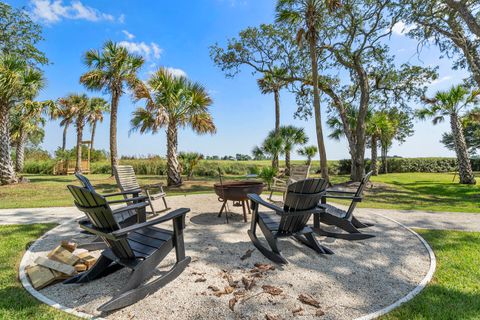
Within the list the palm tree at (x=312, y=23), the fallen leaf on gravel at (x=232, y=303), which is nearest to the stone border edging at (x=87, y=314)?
the fallen leaf on gravel at (x=232, y=303)

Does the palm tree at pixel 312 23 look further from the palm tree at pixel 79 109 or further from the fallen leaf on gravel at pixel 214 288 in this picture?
the palm tree at pixel 79 109

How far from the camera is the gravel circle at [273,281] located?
226 cm

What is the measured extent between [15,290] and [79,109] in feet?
64.0

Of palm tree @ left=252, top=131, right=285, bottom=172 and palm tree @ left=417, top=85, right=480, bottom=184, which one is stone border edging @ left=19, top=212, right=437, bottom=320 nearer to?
palm tree @ left=252, top=131, right=285, bottom=172

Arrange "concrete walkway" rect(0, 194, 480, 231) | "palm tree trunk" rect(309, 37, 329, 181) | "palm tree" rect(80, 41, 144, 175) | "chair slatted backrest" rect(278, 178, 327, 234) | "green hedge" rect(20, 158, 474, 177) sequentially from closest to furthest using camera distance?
"chair slatted backrest" rect(278, 178, 327, 234) → "concrete walkway" rect(0, 194, 480, 231) → "palm tree trunk" rect(309, 37, 329, 181) → "palm tree" rect(80, 41, 144, 175) → "green hedge" rect(20, 158, 474, 177)

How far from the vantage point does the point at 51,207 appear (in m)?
6.70

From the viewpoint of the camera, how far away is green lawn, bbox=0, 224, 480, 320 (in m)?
2.20

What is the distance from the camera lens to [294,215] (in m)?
3.09

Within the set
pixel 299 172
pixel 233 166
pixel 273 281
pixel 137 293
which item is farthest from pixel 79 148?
pixel 273 281

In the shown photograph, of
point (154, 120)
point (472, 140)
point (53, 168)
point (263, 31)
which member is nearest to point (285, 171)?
point (263, 31)

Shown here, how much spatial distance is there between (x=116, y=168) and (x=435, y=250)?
19.2 ft

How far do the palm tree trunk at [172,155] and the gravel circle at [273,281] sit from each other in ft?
23.1

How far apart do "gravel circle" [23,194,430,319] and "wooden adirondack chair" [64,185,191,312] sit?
88 mm

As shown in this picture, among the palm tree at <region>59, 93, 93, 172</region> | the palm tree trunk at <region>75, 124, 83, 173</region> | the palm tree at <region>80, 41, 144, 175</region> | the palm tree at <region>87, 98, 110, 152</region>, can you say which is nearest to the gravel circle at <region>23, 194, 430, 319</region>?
the palm tree at <region>80, 41, 144, 175</region>
